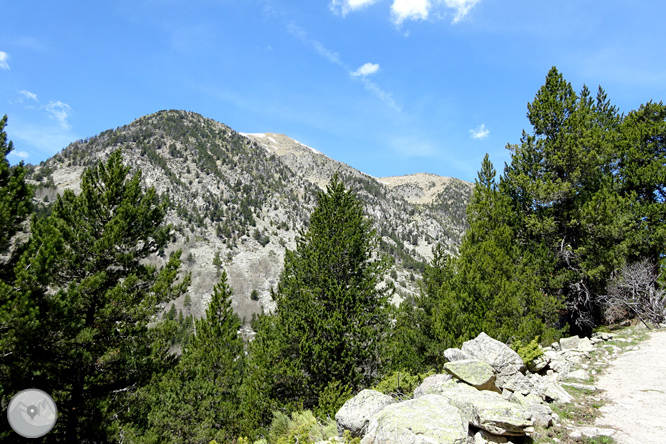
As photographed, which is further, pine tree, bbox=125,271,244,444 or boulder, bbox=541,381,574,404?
pine tree, bbox=125,271,244,444

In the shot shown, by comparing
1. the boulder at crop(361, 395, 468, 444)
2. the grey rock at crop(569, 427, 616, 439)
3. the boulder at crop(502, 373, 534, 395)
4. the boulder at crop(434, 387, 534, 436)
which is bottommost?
the grey rock at crop(569, 427, 616, 439)

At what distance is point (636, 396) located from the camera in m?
6.99

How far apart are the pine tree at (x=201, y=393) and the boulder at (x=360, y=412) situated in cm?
817

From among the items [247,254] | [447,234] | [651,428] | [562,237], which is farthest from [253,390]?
[447,234]

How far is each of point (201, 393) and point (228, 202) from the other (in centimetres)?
10215

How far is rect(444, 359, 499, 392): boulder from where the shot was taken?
23.0 feet

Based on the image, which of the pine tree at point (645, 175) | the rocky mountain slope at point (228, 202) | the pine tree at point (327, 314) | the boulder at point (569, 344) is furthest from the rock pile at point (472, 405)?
the rocky mountain slope at point (228, 202)

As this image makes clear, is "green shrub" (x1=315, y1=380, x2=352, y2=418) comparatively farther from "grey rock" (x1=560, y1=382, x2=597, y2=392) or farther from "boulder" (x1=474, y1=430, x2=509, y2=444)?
"grey rock" (x1=560, y1=382, x2=597, y2=392)

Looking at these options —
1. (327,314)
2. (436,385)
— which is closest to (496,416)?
(436,385)

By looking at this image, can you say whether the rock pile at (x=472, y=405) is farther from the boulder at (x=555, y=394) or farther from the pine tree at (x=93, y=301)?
the pine tree at (x=93, y=301)

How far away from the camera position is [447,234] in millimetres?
145375

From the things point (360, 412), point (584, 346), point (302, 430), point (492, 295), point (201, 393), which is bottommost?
point (201, 393)

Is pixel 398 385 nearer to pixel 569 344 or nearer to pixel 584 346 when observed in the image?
pixel 584 346

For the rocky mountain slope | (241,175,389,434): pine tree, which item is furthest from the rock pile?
the rocky mountain slope
